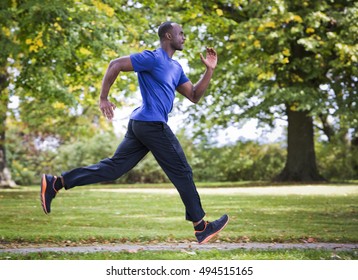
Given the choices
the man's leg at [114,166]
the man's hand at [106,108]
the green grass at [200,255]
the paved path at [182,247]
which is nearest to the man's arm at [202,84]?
the man's leg at [114,166]

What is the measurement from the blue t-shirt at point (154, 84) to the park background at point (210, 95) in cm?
329

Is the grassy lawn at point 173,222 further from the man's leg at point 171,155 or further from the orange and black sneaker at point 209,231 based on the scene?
the man's leg at point 171,155

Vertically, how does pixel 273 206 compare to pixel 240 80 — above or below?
below

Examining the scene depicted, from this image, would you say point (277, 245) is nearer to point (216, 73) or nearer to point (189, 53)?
point (189, 53)

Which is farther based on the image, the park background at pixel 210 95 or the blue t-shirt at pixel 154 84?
the park background at pixel 210 95

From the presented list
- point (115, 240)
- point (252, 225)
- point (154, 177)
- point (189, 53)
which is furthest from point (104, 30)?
point (154, 177)

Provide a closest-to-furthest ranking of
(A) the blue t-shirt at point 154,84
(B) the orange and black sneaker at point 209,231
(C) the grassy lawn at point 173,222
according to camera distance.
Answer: (A) the blue t-shirt at point 154,84 < (B) the orange and black sneaker at point 209,231 < (C) the grassy lawn at point 173,222

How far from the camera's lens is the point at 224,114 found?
2717 centimetres

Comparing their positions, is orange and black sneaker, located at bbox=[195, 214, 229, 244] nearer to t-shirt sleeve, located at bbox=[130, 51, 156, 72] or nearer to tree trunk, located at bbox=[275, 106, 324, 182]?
t-shirt sleeve, located at bbox=[130, 51, 156, 72]

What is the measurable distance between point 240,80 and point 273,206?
11345mm

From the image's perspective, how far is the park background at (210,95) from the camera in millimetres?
14500

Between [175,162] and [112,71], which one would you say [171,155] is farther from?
[112,71]

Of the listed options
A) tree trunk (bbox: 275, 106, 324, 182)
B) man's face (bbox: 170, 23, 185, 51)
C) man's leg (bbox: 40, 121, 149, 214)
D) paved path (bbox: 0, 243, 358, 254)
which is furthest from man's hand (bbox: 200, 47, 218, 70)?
tree trunk (bbox: 275, 106, 324, 182)

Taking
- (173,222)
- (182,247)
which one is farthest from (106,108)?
(173,222)
